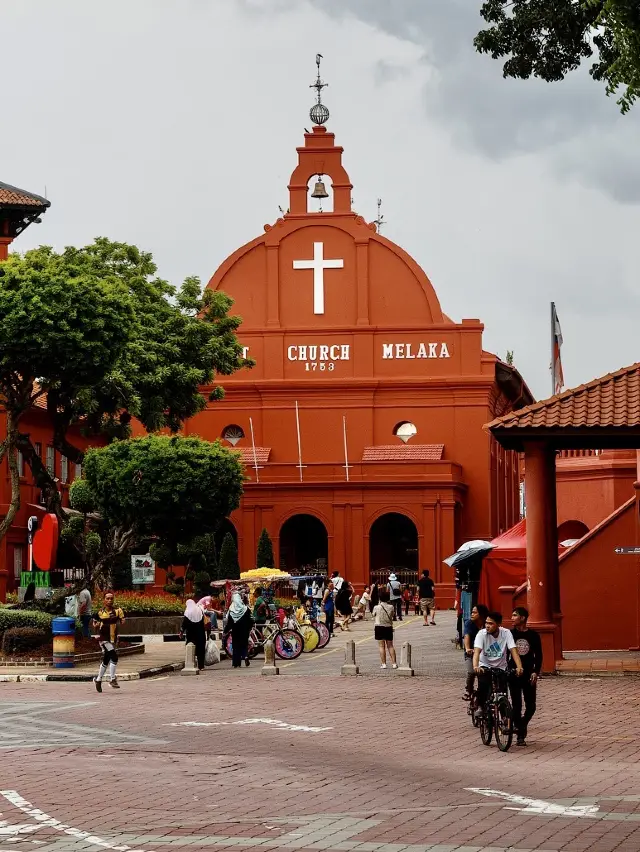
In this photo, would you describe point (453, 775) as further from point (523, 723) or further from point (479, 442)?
point (479, 442)

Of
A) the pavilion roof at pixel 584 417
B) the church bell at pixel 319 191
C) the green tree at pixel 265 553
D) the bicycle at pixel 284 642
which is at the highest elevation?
the church bell at pixel 319 191

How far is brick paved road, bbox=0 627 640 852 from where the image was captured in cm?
1048

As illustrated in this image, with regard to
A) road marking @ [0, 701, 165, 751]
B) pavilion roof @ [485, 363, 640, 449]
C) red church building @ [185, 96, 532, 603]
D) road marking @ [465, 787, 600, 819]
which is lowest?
road marking @ [465, 787, 600, 819]

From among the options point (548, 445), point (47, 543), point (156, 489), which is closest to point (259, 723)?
point (548, 445)

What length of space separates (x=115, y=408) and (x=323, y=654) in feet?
40.8

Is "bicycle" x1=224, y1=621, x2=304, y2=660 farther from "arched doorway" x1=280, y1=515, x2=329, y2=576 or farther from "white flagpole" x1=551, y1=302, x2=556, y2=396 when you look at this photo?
"arched doorway" x1=280, y1=515, x2=329, y2=576

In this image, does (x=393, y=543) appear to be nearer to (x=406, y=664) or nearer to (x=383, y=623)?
(x=383, y=623)

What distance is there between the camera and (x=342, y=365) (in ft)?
195

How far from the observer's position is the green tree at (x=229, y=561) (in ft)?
163

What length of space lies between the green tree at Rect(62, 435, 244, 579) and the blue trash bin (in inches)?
302

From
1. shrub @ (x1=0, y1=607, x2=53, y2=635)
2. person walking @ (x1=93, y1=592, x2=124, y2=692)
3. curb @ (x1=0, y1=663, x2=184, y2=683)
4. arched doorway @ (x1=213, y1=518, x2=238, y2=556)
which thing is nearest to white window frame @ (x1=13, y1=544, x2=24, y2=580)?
arched doorway @ (x1=213, y1=518, x2=238, y2=556)

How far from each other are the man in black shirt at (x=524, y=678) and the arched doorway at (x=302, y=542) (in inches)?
1609

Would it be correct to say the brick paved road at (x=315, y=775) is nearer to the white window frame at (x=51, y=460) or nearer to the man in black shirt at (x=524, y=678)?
the man in black shirt at (x=524, y=678)

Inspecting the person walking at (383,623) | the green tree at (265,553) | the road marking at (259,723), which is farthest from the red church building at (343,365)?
the road marking at (259,723)
